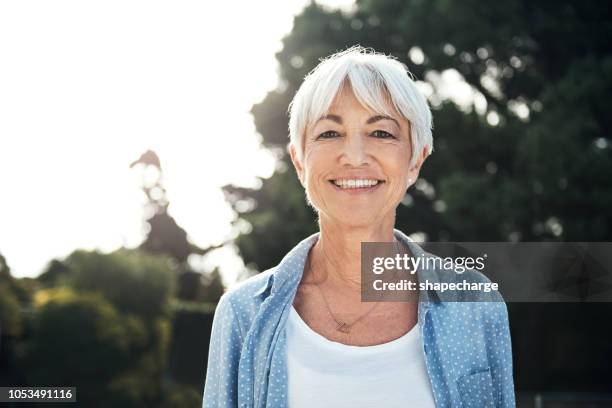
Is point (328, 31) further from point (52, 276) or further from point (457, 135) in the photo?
point (52, 276)

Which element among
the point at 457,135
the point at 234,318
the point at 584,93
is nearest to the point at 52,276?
the point at 457,135

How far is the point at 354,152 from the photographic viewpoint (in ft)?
6.26

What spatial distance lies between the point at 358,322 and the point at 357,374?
16 centimetres

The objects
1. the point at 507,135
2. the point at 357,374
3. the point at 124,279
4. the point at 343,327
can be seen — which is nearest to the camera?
the point at 357,374

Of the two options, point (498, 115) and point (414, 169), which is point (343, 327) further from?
point (498, 115)

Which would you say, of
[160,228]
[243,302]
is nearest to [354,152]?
[243,302]

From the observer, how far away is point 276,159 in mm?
18062

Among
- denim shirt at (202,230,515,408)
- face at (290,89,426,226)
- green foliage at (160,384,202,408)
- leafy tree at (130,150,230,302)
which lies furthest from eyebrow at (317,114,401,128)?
leafy tree at (130,150,230,302)

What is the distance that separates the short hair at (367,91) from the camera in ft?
6.27

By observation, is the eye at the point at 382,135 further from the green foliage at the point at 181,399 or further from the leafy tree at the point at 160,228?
the leafy tree at the point at 160,228

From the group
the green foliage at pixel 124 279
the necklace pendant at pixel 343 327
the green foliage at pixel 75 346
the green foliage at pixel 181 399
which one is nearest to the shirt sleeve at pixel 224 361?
the necklace pendant at pixel 343 327

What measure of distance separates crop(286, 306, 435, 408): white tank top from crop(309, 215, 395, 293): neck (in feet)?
0.69

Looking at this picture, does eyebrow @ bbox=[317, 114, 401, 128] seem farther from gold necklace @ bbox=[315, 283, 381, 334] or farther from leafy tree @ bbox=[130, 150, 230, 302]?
leafy tree @ bbox=[130, 150, 230, 302]

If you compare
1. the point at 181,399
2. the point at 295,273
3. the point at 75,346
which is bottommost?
the point at 295,273
